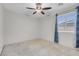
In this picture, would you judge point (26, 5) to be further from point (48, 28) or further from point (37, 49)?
point (37, 49)

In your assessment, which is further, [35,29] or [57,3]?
[35,29]

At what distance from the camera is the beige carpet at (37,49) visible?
122 cm

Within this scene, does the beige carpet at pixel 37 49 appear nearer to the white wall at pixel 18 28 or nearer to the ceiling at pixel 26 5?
the white wall at pixel 18 28

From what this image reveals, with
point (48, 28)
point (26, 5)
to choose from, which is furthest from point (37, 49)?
point (26, 5)

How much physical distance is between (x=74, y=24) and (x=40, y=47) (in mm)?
457

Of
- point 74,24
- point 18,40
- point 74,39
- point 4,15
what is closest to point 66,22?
point 74,24

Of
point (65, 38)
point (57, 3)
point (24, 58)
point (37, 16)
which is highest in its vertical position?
point (57, 3)

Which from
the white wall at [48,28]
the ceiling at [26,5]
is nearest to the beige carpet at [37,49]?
the white wall at [48,28]

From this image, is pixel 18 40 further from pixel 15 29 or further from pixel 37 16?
pixel 37 16

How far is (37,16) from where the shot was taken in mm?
1259

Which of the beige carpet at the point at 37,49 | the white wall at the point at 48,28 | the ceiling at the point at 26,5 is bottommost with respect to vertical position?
the beige carpet at the point at 37,49

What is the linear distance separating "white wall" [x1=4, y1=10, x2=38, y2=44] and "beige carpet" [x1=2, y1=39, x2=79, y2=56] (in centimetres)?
6

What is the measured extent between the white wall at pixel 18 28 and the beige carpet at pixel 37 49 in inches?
2.4

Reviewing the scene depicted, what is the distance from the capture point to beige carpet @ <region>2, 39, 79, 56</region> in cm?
122
